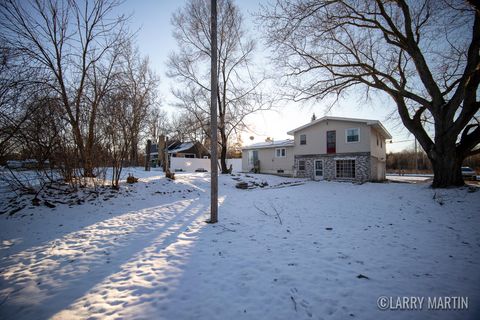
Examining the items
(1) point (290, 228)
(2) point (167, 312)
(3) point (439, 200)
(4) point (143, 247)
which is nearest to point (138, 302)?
(2) point (167, 312)

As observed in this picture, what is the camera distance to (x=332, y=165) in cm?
1875

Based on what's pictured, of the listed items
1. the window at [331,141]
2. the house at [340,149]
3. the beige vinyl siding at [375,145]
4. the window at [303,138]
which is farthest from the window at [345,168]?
the window at [303,138]

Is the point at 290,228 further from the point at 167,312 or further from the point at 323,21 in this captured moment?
the point at 323,21

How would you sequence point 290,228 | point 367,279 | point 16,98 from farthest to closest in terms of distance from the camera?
point 16,98 → point 290,228 → point 367,279

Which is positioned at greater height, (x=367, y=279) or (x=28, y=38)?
(x=28, y=38)

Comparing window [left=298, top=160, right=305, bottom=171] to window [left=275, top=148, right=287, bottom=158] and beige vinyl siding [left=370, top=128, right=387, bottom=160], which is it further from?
beige vinyl siding [left=370, top=128, right=387, bottom=160]

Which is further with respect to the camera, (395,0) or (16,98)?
(395,0)

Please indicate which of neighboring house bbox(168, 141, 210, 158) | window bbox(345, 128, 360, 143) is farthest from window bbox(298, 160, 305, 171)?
neighboring house bbox(168, 141, 210, 158)

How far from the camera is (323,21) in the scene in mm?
9617

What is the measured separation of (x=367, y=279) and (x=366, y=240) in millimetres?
2007

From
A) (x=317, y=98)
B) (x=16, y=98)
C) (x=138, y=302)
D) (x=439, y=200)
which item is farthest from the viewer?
(x=317, y=98)

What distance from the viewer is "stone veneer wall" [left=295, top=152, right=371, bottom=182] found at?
1703cm

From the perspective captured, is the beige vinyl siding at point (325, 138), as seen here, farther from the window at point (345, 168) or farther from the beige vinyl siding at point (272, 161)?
the beige vinyl siding at point (272, 161)

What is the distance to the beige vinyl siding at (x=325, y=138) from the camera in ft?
56.7
